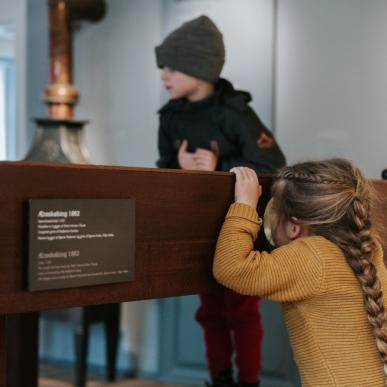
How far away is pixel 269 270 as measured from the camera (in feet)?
4.86

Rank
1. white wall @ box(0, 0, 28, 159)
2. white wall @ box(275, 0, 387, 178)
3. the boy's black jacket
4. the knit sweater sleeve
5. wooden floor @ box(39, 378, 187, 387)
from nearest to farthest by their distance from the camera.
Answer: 1. the knit sweater sleeve
2. the boy's black jacket
3. white wall @ box(275, 0, 387, 178)
4. wooden floor @ box(39, 378, 187, 387)
5. white wall @ box(0, 0, 28, 159)

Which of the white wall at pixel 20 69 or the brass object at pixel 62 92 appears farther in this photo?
the white wall at pixel 20 69

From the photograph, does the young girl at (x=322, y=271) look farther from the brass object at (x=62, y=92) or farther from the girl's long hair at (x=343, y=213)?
the brass object at (x=62, y=92)

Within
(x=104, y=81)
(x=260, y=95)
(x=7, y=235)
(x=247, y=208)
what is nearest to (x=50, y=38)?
(x=104, y=81)

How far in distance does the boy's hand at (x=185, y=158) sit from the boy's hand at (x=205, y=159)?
0.05 feet

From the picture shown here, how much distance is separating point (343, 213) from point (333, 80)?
1415 mm

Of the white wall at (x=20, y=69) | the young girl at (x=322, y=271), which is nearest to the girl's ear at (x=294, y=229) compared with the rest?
the young girl at (x=322, y=271)

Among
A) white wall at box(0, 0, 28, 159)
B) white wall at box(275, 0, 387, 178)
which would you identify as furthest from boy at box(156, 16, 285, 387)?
white wall at box(0, 0, 28, 159)

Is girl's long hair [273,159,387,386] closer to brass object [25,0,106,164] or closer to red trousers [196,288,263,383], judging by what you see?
red trousers [196,288,263,383]

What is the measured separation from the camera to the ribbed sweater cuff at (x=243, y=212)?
153 cm

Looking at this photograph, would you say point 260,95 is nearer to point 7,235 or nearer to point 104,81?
point 104,81

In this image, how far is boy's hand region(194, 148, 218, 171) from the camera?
2271 mm

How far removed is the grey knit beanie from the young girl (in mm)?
835

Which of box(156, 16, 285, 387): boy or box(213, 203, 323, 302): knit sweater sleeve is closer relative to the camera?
box(213, 203, 323, 302): knit sweater sleeve
